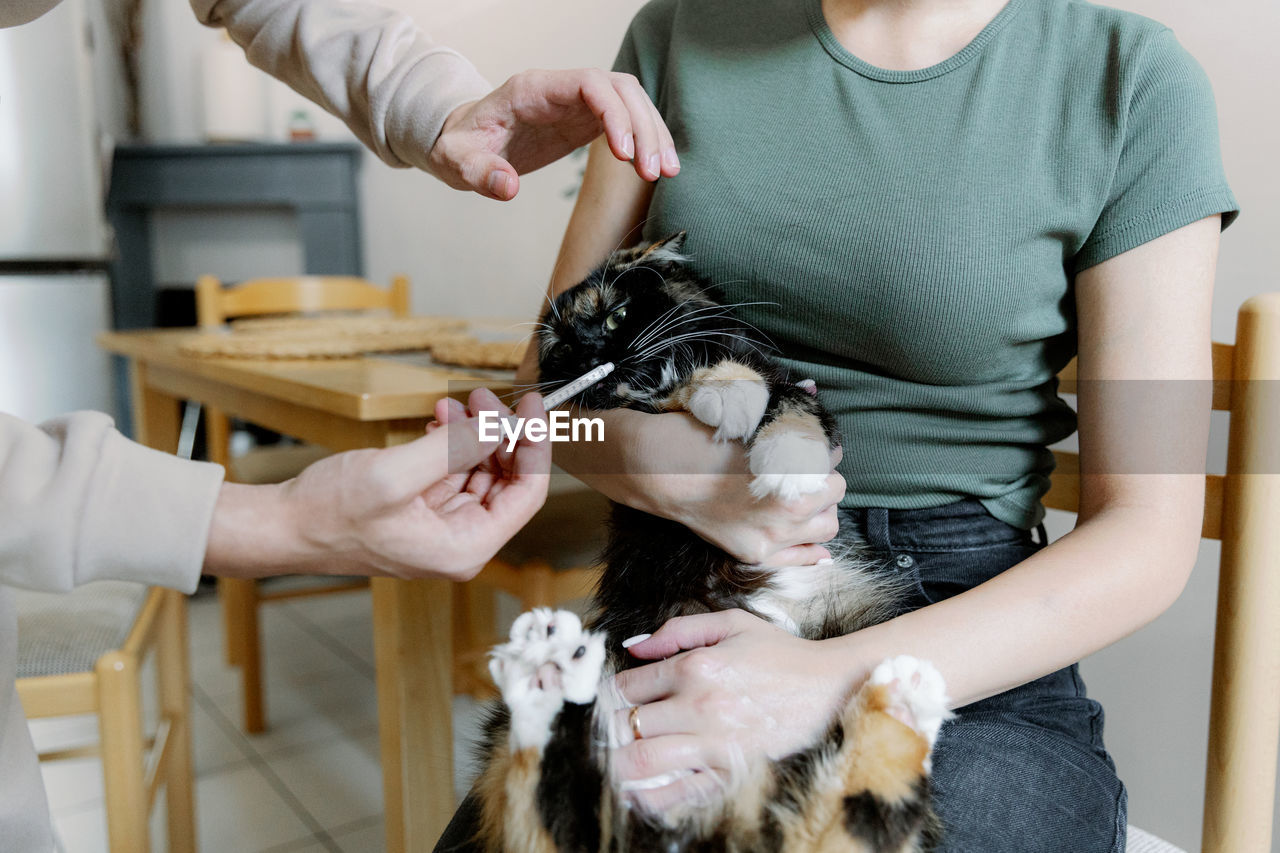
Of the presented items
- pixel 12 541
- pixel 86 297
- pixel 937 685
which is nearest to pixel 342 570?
pixel 12 541

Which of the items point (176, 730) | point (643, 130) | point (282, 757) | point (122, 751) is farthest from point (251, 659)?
point (643, 130)

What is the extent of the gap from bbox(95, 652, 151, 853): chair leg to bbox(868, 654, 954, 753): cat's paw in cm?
105

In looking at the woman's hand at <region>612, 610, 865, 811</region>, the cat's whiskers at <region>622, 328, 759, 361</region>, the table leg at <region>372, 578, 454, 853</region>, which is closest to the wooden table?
the table leg at <region>372, 578, 454, 853</region>

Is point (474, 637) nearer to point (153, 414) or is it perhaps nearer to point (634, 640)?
point (153, 414)

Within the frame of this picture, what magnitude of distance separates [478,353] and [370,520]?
0.84 metres

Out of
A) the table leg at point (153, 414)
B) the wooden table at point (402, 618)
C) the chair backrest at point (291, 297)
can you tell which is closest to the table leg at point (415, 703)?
the wooden table at point (402, 618)

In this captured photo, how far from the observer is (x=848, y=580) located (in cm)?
88

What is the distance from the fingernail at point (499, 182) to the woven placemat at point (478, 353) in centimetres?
48

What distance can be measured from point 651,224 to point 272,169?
251 cm

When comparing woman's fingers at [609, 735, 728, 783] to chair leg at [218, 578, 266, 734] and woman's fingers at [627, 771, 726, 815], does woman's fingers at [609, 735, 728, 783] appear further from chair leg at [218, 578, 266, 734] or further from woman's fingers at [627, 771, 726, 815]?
chair leg at [218, 578, 266, 734]

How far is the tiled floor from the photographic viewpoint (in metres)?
1.74

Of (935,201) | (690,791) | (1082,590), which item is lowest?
(690,791)

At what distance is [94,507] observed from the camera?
0.56 metres

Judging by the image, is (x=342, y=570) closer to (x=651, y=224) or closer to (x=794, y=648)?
(x=794, y=648)
